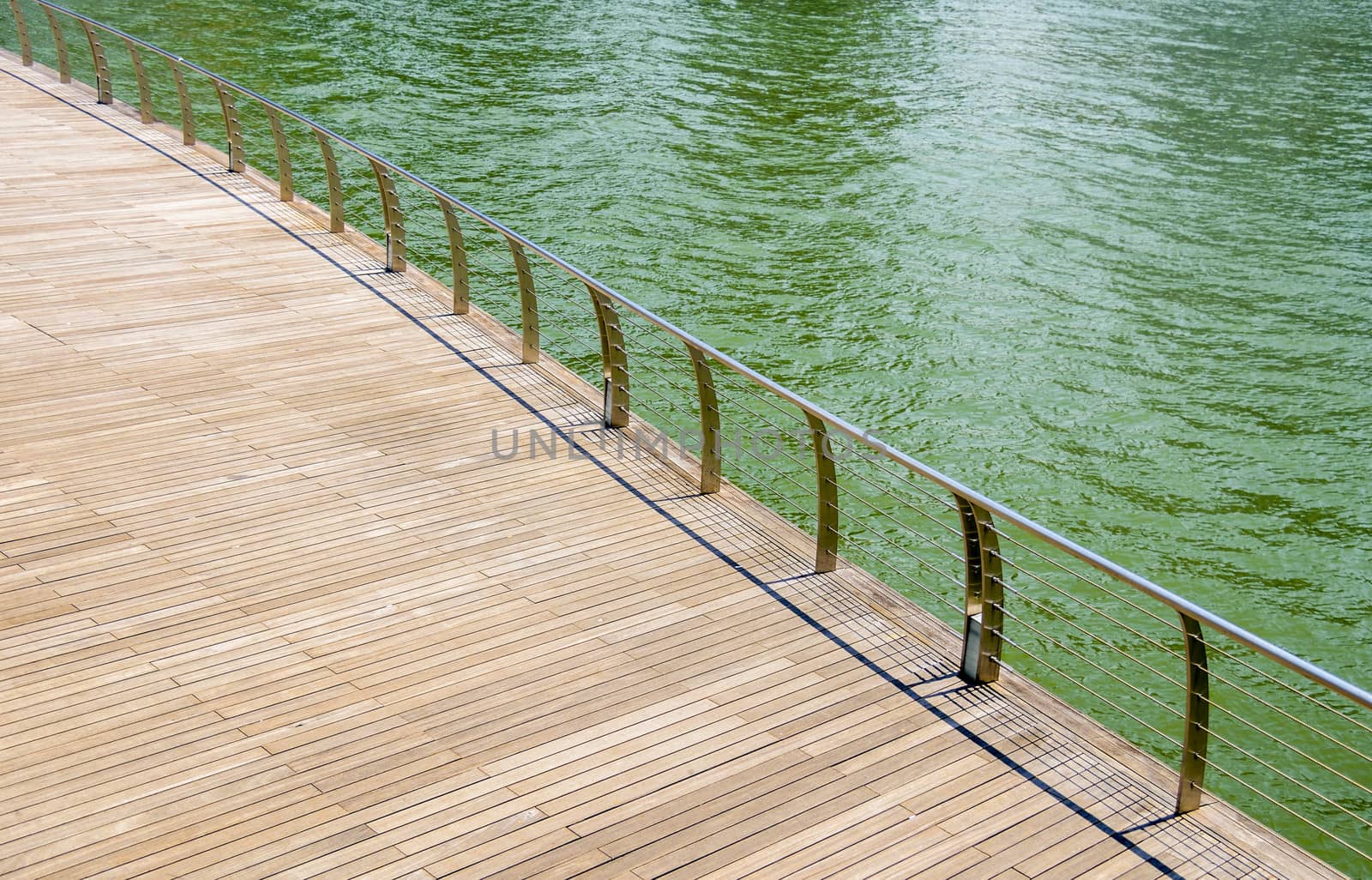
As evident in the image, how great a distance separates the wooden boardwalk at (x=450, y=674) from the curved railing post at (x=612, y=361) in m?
0.39

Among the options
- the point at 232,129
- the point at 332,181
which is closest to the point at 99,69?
the point at 232,129

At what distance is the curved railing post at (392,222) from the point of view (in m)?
11.8

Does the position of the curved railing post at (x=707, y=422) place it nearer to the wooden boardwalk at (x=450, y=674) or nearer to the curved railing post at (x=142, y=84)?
the wooden boardwalk at (x=450, y=674)

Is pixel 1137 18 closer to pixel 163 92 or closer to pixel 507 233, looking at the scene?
pixel 163 92

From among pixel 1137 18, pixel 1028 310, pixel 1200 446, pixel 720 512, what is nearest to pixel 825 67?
pixel 1137 18

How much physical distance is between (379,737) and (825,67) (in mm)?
28138

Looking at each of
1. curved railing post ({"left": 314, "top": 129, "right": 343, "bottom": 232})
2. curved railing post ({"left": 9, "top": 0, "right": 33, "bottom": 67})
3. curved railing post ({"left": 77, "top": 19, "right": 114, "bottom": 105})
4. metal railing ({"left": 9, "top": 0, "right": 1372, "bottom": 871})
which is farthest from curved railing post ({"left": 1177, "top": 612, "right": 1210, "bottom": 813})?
curved railing post ({"left": 9, "top": 0, "right": 33, "bottom": 67})

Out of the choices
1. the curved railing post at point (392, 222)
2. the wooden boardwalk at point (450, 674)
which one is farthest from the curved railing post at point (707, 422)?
the curved railing post at point (392, 222)

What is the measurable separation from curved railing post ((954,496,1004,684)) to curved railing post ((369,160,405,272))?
7.28 meters

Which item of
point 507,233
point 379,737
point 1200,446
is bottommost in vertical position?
point 1200,446

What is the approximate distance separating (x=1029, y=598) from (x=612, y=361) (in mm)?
3508

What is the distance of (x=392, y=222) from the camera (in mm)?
11828

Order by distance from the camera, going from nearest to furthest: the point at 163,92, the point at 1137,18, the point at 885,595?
the point at 885,595
the point at 163,92
the point at 1137,18

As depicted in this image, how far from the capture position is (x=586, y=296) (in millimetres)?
16625
